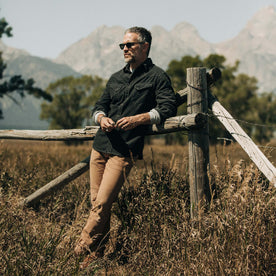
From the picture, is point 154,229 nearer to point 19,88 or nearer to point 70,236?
point 70,236

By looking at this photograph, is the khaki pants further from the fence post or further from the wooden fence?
the fence post

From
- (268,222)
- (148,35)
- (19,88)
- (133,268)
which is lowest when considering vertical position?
(133,268)

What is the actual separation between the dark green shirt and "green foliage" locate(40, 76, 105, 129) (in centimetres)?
6008

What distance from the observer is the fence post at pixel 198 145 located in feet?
10.6

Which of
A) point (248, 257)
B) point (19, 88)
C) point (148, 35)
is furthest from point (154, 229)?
point (19, 88)

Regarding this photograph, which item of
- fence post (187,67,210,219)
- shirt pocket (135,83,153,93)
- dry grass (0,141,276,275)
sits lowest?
dry grass (0,141,276,275)

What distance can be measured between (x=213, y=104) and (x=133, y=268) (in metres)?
1.74

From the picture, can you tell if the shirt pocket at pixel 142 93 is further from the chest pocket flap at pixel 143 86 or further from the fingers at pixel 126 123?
the fingers at pixel 126 123

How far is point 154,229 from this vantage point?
3174mm

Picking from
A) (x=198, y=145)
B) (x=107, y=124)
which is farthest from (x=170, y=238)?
(x=107, y=124)

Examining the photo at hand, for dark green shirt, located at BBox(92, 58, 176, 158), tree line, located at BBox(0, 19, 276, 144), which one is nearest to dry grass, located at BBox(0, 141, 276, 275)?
dark green shirt, located at BBox(92, 58, 176, 158)

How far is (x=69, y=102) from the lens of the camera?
68438mm

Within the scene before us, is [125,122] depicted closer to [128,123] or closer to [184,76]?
[128,123]

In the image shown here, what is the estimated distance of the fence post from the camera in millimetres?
3223
